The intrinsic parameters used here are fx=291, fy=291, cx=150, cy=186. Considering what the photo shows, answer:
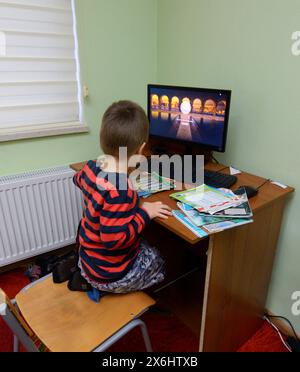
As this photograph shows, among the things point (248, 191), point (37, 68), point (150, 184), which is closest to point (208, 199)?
point (248, 191)

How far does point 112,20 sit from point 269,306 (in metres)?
1.91

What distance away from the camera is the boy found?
0.97 m

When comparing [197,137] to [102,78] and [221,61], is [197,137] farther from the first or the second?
[102,78]

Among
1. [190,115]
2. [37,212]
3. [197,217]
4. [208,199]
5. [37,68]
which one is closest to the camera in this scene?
[197,217]

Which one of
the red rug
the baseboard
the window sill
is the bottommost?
the red rug

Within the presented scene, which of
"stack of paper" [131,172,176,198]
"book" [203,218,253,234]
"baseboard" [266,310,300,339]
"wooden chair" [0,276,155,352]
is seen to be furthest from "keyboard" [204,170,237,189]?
"baseboard" [266,310,300,339]

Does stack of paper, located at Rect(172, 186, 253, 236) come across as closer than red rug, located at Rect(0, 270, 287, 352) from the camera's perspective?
Yes

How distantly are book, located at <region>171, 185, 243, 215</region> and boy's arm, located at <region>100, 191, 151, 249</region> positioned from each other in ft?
0.86

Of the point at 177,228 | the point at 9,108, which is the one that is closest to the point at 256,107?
the point at 177,228

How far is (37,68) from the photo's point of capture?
1.64 metres

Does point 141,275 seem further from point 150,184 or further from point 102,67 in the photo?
point 102,67

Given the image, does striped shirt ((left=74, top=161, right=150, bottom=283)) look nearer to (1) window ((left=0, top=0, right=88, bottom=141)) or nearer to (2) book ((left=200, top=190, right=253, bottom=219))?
(2) book ((left=200, top=190, right=253, bottom=219))

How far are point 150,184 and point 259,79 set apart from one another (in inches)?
28.3

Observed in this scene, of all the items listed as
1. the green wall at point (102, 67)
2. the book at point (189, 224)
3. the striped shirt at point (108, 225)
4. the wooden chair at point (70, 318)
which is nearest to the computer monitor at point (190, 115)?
the green wall at point (102, 67)
